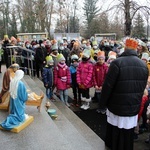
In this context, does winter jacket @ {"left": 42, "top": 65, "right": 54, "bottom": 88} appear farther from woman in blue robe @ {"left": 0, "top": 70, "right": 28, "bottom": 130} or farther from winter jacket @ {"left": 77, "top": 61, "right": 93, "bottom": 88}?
woman in blue robe @ {"left": 0, "top": 70, "right": 28, "bottom": 130}

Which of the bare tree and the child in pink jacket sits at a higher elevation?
the bare tree

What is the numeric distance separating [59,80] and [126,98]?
3576mm

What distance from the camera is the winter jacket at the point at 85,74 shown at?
6.86 m

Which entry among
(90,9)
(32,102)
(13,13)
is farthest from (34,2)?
(32,102)

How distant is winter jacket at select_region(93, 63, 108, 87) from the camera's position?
22.2 ft

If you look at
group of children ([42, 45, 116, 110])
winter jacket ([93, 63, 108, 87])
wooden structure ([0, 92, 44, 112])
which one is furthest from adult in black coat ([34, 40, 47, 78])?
wooden structure ([0, 92, 44, 112])

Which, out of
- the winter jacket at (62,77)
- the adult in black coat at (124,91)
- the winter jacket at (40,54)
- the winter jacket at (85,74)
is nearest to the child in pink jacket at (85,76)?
the winter jacket at (85,74)

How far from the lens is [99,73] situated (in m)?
6.79

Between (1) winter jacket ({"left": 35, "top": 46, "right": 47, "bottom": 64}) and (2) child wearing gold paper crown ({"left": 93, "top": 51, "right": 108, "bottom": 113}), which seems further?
(1) winter jacket ({"left": 35, "top": 46, "right": 47, "bottom": 64})

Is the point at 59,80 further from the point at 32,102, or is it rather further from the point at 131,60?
the point at 131,60

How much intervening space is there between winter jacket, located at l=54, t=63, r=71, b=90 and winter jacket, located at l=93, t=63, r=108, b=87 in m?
0.81

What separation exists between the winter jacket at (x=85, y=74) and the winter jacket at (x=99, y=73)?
0.38 ft

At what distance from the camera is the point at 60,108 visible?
6.88 metres

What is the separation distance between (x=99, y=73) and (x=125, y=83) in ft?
9.94
